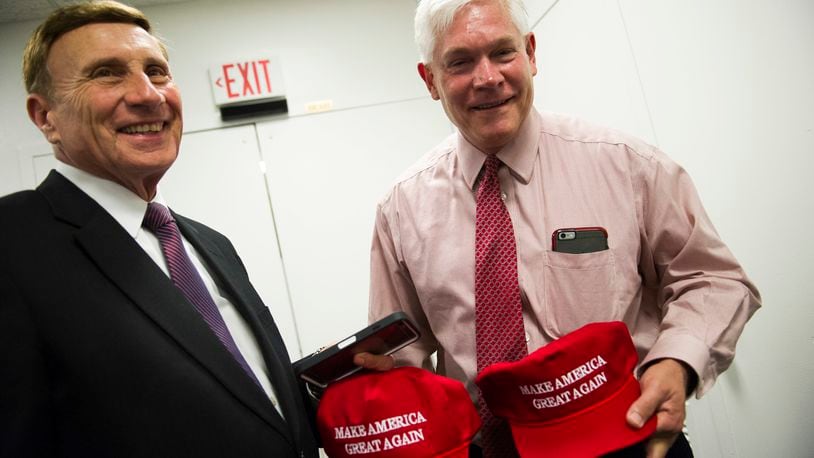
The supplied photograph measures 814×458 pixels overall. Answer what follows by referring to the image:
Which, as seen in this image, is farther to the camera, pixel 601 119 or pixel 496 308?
pixel 601 119

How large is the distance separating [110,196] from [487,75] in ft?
2.76

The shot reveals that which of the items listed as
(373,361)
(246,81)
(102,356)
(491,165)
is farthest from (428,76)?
(246,81)

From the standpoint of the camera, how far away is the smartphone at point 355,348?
1052 mm

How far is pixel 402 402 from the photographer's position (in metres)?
1.02

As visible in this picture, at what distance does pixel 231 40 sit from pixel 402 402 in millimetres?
3220

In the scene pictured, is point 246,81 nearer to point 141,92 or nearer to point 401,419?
point 141,92

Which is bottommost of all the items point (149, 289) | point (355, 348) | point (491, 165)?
point (355, 348)

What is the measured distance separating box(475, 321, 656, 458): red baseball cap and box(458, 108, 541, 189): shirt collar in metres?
0.43

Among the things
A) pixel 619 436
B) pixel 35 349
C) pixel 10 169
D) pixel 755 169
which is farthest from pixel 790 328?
pixel 10 169

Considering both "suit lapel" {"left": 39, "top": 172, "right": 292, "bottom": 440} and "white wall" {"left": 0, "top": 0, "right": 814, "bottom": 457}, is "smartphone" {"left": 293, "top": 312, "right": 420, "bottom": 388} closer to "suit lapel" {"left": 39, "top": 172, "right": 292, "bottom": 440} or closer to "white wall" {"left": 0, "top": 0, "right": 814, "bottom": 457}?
"suit lapel" {"left": 39, "top": 172, "right": 292, "bottom": 440}

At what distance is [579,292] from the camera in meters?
1.16

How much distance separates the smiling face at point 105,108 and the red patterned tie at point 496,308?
0.73 meters

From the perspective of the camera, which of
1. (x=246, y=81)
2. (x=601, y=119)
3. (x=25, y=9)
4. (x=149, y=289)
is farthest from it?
(x=246, y=81)

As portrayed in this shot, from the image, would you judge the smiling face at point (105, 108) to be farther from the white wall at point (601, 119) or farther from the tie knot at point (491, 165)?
the white wall at point (601, 119)
